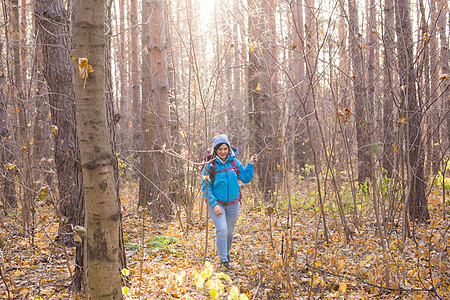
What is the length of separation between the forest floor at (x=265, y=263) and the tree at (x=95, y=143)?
491 mm

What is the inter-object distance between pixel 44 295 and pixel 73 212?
1.50 metres

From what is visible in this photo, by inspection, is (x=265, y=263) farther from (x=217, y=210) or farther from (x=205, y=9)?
(x=205, y=9)

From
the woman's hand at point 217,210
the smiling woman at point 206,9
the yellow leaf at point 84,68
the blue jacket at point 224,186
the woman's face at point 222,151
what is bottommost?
the woman's hand at point 217,210

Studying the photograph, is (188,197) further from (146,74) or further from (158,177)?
(146,74)

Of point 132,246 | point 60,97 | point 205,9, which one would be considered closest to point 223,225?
point 132,246

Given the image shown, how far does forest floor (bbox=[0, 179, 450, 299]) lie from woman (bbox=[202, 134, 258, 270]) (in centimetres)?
35

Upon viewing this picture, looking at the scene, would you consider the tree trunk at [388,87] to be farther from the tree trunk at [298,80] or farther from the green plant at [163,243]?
the green plant at [163,243]

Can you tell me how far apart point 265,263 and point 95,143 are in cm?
306

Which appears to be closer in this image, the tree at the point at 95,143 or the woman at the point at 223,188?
the tree at the point at 95,143

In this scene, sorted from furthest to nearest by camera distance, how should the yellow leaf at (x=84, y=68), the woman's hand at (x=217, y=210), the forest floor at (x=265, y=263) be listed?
the woman's hand at (x=217, y=210), the forest floor at (x=265, y=263), the yellow leaf at (x=84, y=68)

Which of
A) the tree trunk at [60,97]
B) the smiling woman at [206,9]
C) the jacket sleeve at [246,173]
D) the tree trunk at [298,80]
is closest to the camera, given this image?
the tree trunk at [298,80]

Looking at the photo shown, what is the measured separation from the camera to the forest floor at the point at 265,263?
3.25 meters

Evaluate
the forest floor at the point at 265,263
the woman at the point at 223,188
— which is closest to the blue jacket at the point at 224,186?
the woman at the point at 223,188

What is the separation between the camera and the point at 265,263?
420 cm
